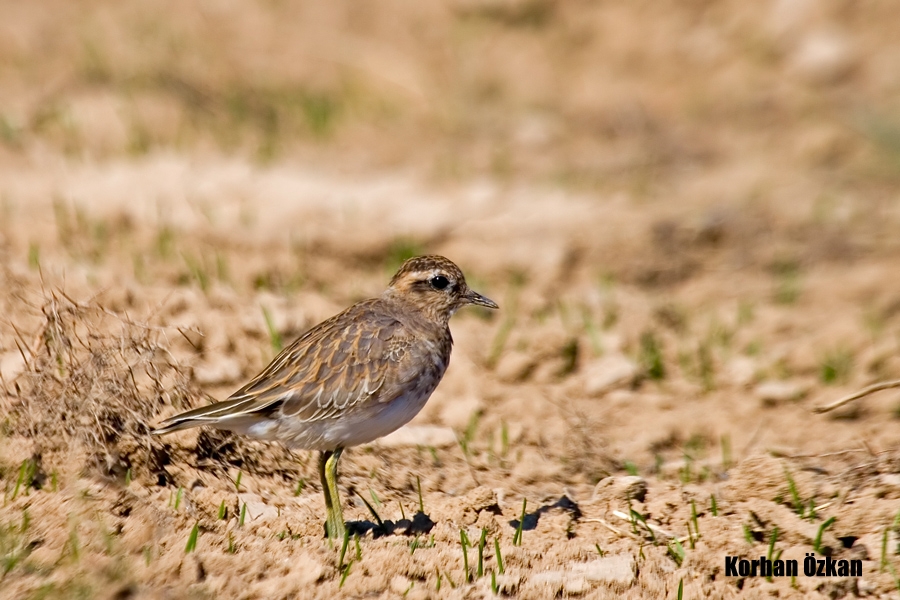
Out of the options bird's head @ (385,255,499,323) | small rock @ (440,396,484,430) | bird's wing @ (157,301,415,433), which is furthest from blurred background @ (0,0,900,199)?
bird's wing @ (157,301,415,433)

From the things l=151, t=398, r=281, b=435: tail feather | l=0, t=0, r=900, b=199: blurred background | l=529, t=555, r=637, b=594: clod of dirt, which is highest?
l=0, t=0, r=900, b=199: blurred background

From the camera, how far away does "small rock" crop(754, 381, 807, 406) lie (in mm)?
7703

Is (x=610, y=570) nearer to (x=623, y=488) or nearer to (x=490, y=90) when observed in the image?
(x=623, y=488)

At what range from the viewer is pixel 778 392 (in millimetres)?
7750

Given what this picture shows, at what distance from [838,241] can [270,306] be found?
17.8 ft

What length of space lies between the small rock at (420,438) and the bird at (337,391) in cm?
83

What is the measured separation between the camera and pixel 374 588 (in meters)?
4.83

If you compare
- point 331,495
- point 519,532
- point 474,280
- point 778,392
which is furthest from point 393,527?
point 474,280

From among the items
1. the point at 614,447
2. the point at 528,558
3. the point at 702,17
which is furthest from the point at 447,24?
the point at 528,558

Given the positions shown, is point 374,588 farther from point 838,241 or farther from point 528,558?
point 838,241

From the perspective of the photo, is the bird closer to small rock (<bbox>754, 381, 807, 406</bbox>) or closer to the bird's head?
the bird's head

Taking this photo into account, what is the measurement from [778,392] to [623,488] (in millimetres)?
2357

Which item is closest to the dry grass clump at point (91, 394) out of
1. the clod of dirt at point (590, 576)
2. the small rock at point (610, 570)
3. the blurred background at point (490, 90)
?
the clod of dirt at point (590, 576)

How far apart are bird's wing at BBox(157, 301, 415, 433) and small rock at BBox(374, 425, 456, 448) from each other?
1037 mm
